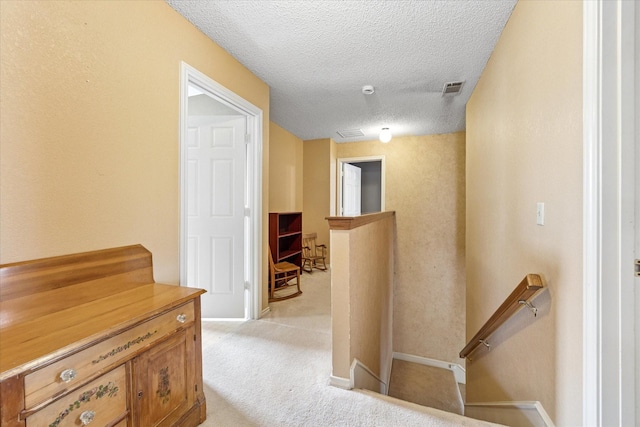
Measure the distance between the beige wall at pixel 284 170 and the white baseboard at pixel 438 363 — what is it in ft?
10.8

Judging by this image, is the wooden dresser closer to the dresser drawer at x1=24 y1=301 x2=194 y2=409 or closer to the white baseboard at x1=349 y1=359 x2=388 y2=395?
the dresser drawer at x1=24 y1=301 x2=194 y2=409

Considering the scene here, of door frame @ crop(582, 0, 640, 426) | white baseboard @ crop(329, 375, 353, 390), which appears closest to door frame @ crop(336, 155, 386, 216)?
white baseboard @ crop(329, 375, 353, 390)

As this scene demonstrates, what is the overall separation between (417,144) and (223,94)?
373cm

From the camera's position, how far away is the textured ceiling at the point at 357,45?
5.60 ft

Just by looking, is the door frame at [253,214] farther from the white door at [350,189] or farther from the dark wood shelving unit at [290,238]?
the white door at [350,189]

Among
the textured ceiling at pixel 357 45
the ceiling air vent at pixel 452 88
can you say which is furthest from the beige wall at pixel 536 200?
the ceiling air vent at pixel 452 88

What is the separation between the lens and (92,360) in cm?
90

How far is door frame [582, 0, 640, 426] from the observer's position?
879 mm

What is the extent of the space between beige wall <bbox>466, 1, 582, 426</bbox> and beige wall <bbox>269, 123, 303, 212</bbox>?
2.91 m

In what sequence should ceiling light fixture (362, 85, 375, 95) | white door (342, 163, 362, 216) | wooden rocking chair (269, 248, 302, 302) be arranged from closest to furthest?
1. ceiling light fixture (362, 85, 375, 95)
2. wooden rocking chair (269, 248, 302, 302)
3. white door (342, 163, 362, 216)

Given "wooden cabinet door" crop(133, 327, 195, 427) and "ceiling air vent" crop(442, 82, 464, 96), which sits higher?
"ceiling air vent" crop(442, 82, 464, 96)

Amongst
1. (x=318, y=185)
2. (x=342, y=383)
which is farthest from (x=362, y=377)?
(x=318, y=185)

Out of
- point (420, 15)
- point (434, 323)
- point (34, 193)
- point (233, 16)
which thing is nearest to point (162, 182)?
point (34, 193)

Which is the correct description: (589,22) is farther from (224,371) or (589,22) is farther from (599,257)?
(224,371)
